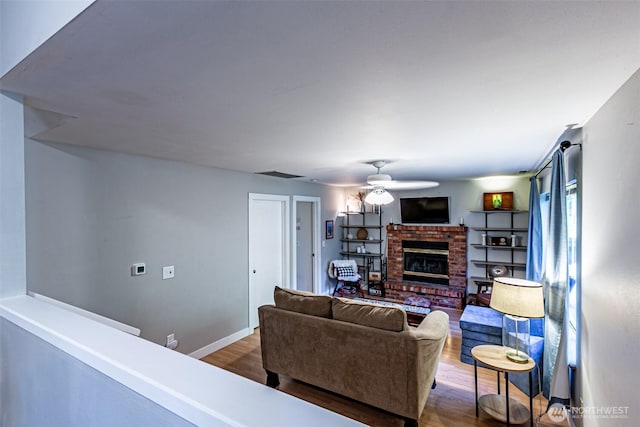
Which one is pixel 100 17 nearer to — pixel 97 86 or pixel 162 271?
pixel 97 86

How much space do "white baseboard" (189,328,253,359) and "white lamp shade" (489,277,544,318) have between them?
3117mm

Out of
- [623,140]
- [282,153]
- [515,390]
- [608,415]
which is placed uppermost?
[282,153]

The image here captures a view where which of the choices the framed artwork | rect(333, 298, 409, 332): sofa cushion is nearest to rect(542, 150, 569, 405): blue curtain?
rect(333, 298, 409, 332): sofa cushion

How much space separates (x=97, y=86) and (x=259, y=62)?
817 millimetres

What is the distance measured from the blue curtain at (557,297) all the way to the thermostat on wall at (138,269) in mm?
3589

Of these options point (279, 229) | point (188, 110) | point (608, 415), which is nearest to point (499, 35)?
point (188, 110)

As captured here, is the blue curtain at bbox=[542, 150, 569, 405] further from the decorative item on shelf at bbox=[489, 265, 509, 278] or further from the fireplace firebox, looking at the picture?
the fireplace firebox

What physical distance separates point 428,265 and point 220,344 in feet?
13.2

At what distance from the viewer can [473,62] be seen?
1148 mm

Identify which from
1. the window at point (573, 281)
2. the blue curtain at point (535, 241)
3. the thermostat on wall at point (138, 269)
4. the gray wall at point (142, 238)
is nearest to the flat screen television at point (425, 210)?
the blue curtain at point (535, 241)

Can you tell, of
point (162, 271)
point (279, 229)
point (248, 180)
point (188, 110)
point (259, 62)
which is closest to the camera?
point (259, 62)

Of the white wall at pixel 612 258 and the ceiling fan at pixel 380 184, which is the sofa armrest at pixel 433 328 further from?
the ceiling fan at pixel 380 184

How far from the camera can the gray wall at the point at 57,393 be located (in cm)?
95

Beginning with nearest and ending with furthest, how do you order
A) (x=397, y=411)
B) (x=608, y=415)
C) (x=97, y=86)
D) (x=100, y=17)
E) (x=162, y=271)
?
(x=100, y=17) → (x=97, y=86) → (x=608, y=415) → (x=397, y=411) → (x=162, y=271)
